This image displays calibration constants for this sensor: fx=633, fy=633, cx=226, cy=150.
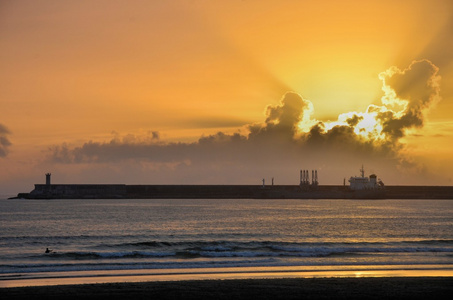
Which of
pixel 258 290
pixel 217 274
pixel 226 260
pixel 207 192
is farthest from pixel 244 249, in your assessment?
pixel 207 192

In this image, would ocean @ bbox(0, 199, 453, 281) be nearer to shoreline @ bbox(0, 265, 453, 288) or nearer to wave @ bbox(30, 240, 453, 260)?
wave @ bbox(30, 240, 453, 260)

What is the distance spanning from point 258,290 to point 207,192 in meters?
148

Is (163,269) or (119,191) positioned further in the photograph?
(119,191)

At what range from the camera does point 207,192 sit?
170750 millimetres

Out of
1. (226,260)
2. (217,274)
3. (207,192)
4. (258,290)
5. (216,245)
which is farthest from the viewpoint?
(207,192)

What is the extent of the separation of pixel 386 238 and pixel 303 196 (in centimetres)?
11963

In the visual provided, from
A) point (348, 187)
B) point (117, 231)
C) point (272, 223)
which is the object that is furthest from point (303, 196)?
point (117, 231)

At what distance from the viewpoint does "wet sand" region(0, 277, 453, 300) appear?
22.0 metres

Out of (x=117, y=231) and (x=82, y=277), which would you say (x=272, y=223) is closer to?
(x=117, y=231)

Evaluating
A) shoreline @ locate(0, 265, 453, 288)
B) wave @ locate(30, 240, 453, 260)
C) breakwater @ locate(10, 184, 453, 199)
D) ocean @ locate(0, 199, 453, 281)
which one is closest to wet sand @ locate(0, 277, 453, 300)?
shoreline @ locate(0, 265, 453, 288)

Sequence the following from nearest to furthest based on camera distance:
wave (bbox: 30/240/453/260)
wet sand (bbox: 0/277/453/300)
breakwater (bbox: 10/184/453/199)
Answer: wet sand (bbox: 0/277/453/300) < wave (bbox: 30/240/453/260) < breakwater (bbox: 10/184/453/199)

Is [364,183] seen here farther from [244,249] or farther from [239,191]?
[244,249]

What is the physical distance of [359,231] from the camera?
5756cm

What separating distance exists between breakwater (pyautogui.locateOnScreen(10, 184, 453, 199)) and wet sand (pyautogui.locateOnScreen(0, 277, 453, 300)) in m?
140
